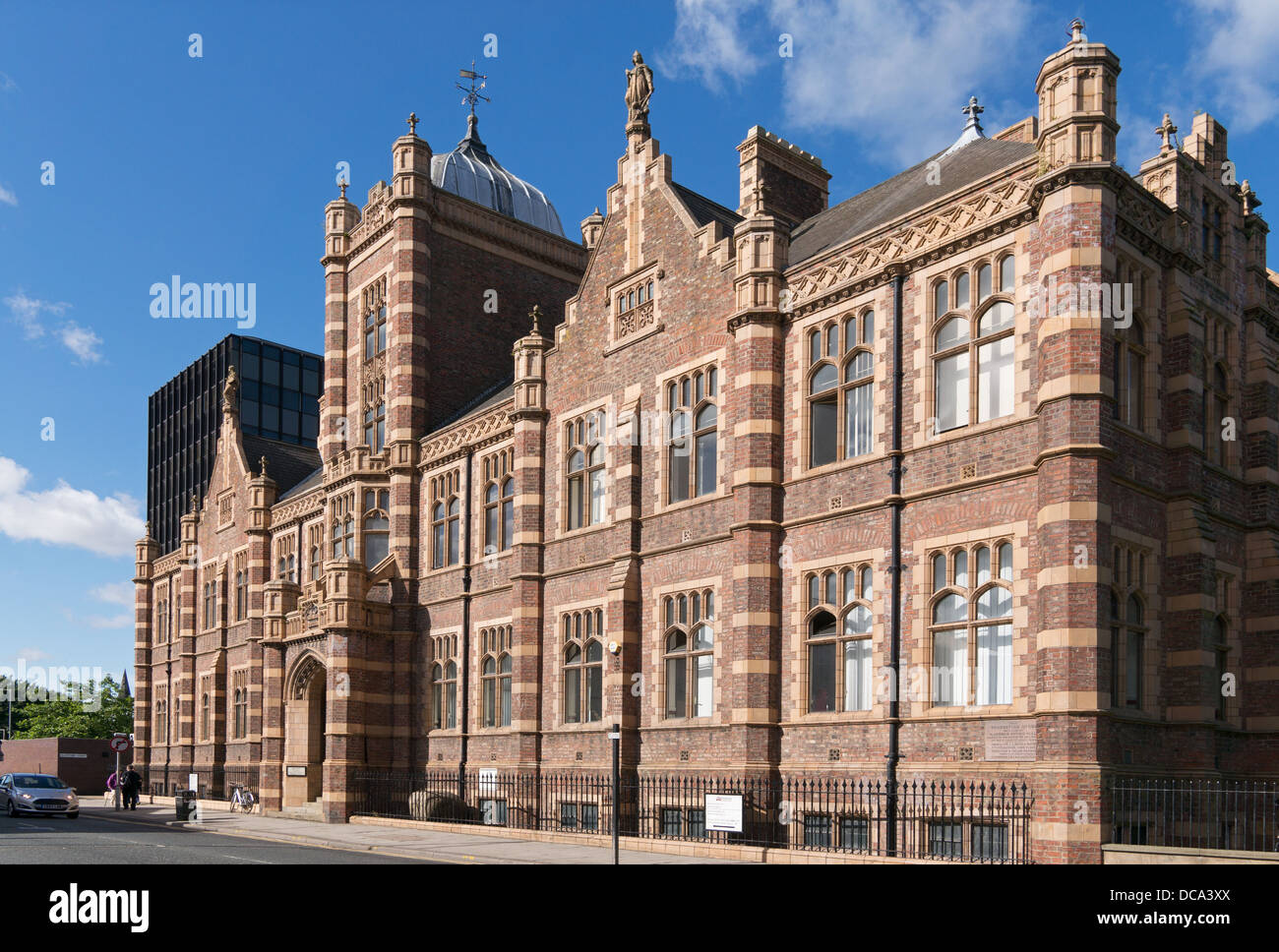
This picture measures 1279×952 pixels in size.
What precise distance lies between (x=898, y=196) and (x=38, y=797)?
29.8 metres

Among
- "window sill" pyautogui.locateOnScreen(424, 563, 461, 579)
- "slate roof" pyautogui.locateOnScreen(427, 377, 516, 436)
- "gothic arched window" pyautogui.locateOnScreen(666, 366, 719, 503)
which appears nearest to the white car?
"window sill" pyautogui.locateOnScreen(424, 563, 461, 579)

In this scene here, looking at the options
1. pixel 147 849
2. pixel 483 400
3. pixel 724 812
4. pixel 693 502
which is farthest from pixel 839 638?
pixel 483 400

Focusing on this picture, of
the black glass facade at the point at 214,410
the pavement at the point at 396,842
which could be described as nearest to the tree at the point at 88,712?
the black glass facade at the point at 214,410

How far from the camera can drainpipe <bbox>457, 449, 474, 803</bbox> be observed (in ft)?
109

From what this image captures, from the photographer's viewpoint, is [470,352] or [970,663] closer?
[970,663]

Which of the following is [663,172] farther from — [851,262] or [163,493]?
[163,493]

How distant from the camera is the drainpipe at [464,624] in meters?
33.2

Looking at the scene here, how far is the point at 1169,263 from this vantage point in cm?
2152

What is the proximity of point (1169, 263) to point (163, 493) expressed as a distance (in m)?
91.9

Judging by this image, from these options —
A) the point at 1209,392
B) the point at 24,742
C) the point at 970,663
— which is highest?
the point at 1209,392

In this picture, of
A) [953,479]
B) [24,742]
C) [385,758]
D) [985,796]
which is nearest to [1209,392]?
[953,479]

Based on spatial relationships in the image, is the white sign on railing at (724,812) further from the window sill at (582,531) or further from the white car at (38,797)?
the white car at (38,797)

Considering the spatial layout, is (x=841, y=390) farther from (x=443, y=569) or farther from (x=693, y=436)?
(x=443, y=569)

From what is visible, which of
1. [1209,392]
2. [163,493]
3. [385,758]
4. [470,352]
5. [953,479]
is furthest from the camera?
[163,493]
